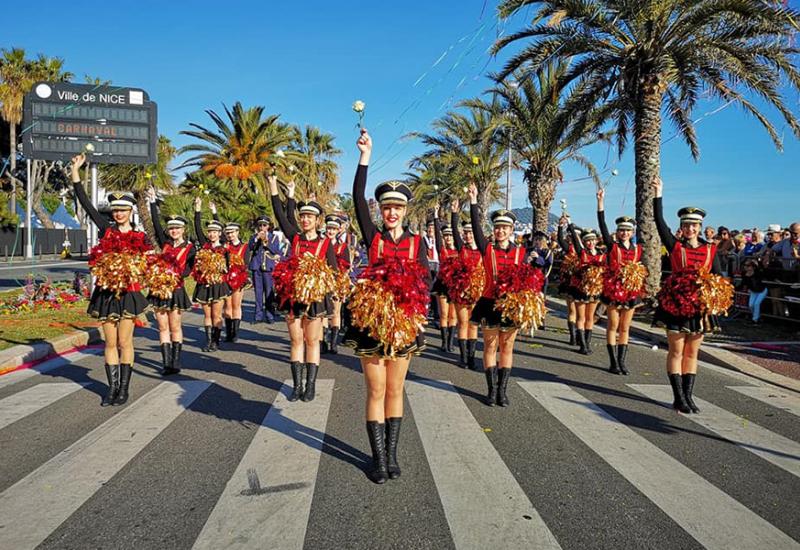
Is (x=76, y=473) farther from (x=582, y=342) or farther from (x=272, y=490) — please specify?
(x=582, y=342)

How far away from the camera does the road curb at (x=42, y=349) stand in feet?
24.5

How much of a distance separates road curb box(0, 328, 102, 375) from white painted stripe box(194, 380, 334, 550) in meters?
4.37

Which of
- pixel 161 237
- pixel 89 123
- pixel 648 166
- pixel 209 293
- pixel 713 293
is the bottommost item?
pixel 209 293

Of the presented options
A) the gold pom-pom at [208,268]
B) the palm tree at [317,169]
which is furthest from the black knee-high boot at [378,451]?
the palm tree at [317,169]

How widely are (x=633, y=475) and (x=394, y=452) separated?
184 centimetres

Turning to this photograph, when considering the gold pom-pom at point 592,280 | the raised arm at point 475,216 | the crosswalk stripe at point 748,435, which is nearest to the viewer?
the crosswalk stripe at point 748,435

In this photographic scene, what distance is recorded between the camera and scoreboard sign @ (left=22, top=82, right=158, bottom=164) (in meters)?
12.8

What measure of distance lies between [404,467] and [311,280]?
2.44 metres

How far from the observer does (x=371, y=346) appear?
13.5ft

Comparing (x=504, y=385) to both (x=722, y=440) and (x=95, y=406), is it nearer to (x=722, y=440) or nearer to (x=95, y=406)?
(x=722, y=440)

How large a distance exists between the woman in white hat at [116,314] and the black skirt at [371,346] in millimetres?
3050

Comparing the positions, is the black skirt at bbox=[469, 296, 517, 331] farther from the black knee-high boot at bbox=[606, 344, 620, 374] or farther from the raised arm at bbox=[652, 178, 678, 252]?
the black knee-high boot at bbox=[606, 344, 620, 374]

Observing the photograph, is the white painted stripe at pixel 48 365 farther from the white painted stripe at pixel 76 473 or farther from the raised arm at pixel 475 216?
the raised arm at pixel 475 216

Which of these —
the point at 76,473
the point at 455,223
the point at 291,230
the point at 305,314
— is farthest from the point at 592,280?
the point at 76,473
